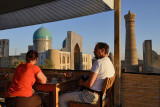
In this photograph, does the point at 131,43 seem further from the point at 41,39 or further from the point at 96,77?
the point at 96,77

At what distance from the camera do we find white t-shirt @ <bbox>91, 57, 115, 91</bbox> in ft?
6.75

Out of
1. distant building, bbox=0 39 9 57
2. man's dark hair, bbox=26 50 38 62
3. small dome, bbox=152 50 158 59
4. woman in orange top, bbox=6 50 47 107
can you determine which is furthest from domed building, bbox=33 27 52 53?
woman in orange top, bbox=6 50 47 107

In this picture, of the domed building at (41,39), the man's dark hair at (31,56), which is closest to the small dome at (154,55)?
the man's dark hair at (31,56)

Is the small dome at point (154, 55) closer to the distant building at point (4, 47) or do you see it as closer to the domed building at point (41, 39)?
the domed building at point (41, 39)

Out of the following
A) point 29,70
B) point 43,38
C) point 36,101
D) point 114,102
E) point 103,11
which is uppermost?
point 43,38

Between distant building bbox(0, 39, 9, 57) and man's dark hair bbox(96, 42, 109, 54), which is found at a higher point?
distant building bbox(0, 39, 9, 57)

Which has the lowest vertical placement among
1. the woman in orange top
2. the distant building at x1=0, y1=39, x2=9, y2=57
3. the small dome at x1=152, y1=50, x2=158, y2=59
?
the woman in orange top

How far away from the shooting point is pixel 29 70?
6.58 feet

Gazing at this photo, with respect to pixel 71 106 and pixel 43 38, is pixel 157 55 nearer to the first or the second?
pixel 71 106

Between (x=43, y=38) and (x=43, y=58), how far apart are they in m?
7.16

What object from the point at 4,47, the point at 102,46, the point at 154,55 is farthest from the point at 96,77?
the point at 4,47

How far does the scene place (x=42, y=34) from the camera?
36500 millimetres

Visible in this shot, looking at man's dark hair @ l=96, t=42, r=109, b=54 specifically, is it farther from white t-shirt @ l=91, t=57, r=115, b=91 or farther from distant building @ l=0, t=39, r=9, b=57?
distant building @ l=0, t=39, r=9, b=57

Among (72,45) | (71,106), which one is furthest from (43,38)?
(71,106)
